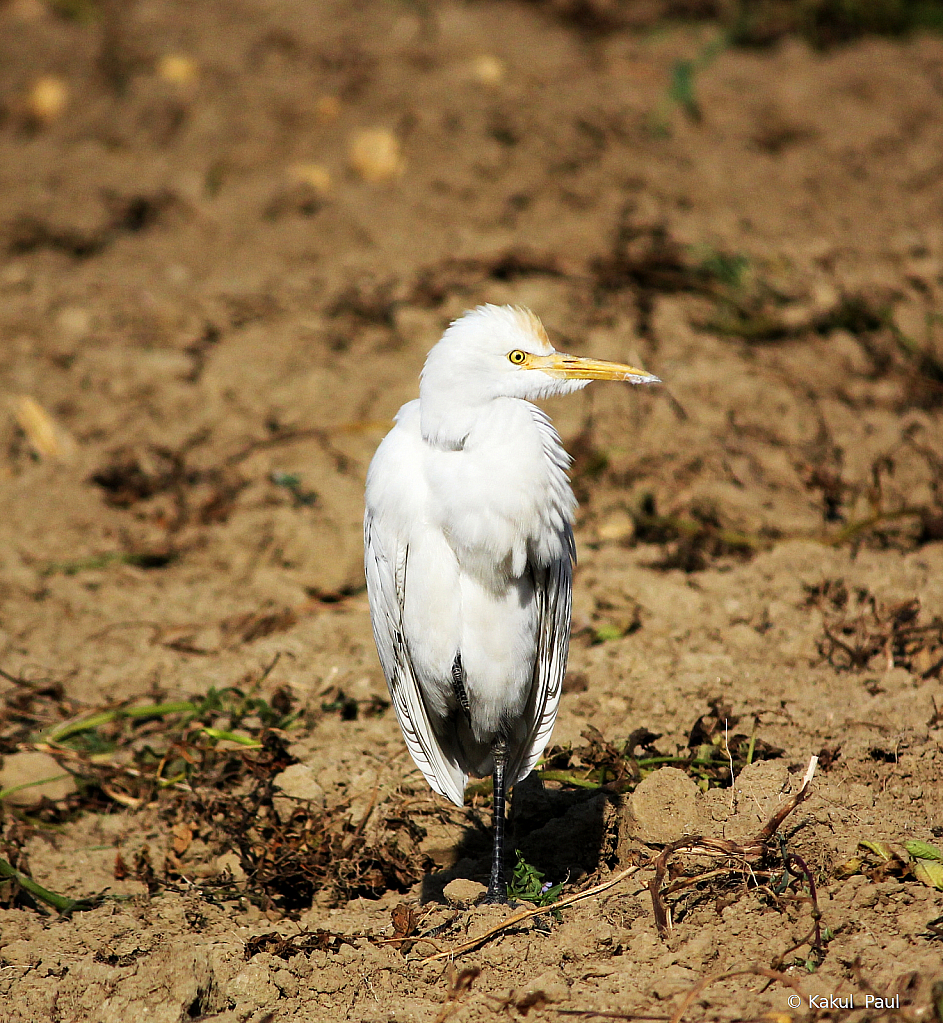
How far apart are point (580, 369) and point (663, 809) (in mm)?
1390

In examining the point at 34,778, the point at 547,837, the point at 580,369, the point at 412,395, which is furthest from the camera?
the point at 412,395

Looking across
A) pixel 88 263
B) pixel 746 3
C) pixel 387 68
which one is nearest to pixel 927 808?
pixel 88 263

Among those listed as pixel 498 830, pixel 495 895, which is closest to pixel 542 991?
pixel 495 895

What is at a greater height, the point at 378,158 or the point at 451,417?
the point at 378,158

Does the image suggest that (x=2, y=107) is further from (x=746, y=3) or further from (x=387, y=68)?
(x=746, y=3)

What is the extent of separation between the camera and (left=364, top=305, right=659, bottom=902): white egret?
2822 mm

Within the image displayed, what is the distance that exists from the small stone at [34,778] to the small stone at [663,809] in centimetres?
224

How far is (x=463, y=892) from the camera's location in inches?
116

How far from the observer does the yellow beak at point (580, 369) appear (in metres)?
2.89

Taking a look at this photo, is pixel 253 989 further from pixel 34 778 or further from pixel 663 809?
pixel 34 778

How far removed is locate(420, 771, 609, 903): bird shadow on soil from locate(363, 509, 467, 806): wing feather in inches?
12.1

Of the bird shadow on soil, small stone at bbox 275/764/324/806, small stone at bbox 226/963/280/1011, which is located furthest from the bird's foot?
small stone at bbox 275/764/324/806

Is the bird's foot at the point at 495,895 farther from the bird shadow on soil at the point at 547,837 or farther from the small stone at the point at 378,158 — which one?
the small stone at the point at 378,158

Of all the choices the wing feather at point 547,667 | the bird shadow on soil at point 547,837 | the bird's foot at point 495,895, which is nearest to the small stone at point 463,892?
the bird's foot at point 495,895
